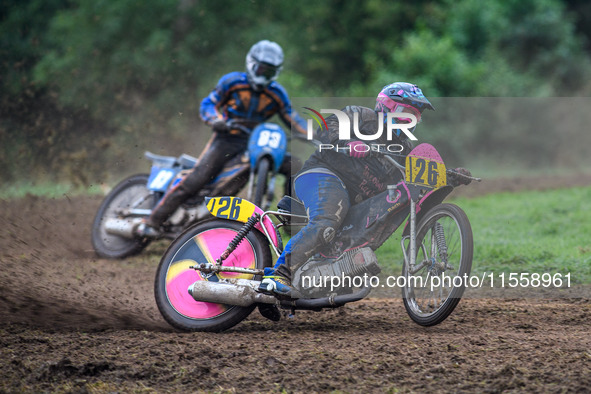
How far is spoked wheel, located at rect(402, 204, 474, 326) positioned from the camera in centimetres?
522

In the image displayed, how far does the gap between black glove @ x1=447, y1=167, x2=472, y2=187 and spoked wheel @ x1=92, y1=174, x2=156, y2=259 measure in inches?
194

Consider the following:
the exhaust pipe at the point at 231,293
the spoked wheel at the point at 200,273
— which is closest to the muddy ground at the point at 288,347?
the spoked wheel at the point at 200,273

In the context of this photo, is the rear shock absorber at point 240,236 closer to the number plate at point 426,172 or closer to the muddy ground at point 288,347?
the muddy ground at point 288,347

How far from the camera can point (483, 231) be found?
32.7 ft

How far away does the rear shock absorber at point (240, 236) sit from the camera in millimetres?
5738

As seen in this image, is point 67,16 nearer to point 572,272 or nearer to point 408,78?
point 408,78

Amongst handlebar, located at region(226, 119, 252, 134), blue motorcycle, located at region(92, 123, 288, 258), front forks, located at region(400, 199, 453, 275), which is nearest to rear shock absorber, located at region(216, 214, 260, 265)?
front forks, located at region(400, 199, 453, 275)

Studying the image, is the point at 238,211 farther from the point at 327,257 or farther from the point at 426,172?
the point at 426,172

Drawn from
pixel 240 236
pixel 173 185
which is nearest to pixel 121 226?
pixel 173 185

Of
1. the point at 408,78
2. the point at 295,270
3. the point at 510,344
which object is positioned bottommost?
the point at 510,344

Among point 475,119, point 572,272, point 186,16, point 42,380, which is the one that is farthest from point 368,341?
point 186,16

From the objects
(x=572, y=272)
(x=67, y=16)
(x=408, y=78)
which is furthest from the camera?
(x=67, y=16)

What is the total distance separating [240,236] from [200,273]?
0.44 m

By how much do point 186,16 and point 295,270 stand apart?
63.1 feet
